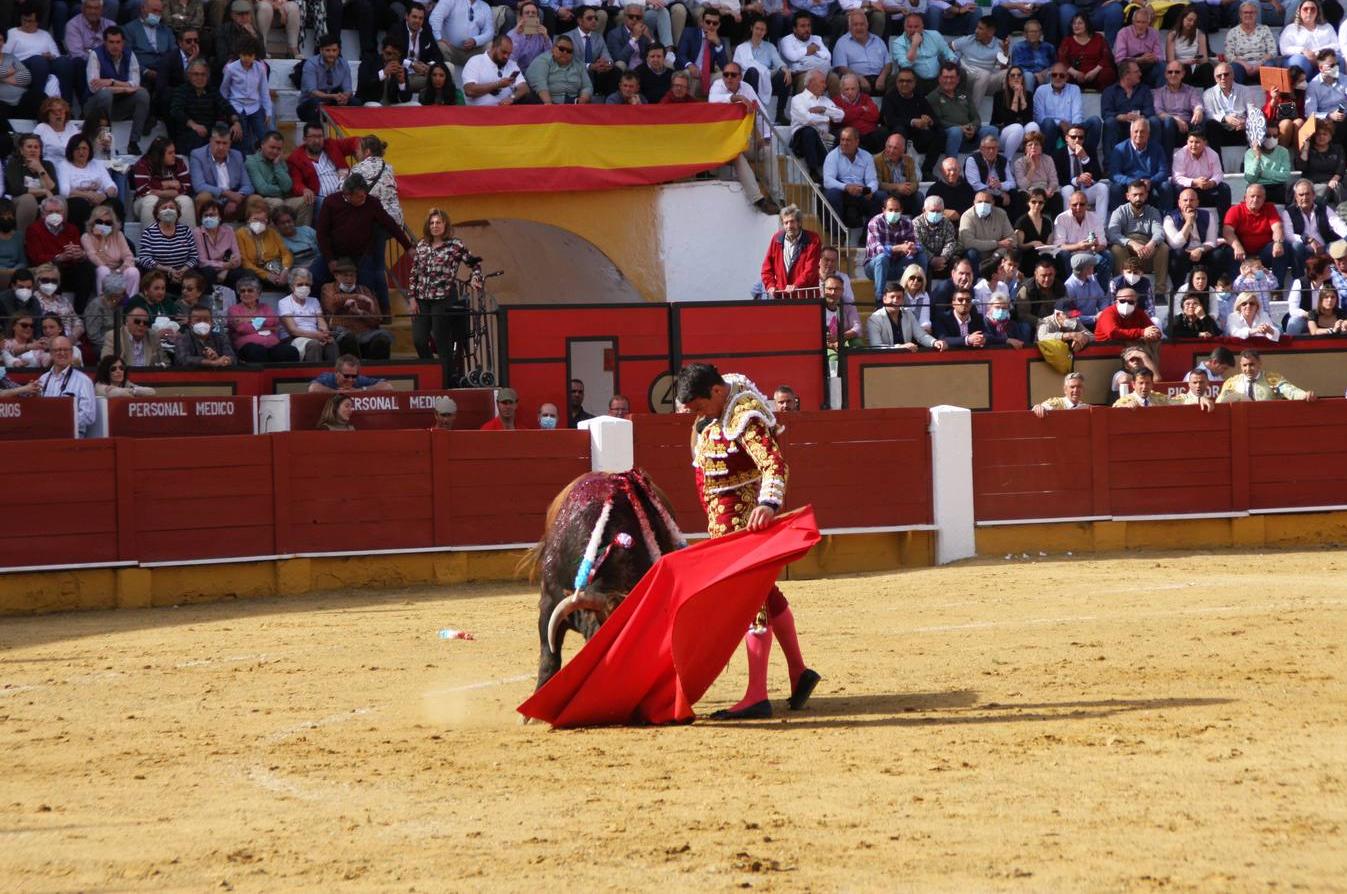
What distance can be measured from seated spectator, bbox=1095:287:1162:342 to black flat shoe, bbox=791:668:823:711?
7.22 metres

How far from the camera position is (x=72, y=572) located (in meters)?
10.2

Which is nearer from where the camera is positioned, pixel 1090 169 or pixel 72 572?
pixel 72 572

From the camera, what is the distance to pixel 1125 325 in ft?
42.2

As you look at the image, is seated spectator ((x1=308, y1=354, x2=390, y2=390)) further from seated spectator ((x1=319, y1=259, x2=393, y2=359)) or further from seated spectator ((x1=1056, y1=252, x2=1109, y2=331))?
seated spectator ((x1=1056, y1=252, x2=1109, y2=331))

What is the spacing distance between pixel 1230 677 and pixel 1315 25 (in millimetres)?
11332

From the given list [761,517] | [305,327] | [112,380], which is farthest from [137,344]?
[761,517]

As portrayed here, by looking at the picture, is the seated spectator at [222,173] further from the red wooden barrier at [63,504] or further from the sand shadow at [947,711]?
the sand shadow at [947,711]

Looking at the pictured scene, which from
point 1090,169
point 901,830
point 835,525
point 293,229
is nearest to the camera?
point 901,830

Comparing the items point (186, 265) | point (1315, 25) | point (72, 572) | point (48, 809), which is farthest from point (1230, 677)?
point (1315, 25)

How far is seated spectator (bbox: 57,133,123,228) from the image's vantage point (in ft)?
39.0

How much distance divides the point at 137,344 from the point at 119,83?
94.7 inches

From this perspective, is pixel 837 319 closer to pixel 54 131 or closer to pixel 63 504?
pixel 63 504

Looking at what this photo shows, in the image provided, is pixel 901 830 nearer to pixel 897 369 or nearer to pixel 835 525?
pixel 835 525

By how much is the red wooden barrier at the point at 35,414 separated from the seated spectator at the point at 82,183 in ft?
5.86
